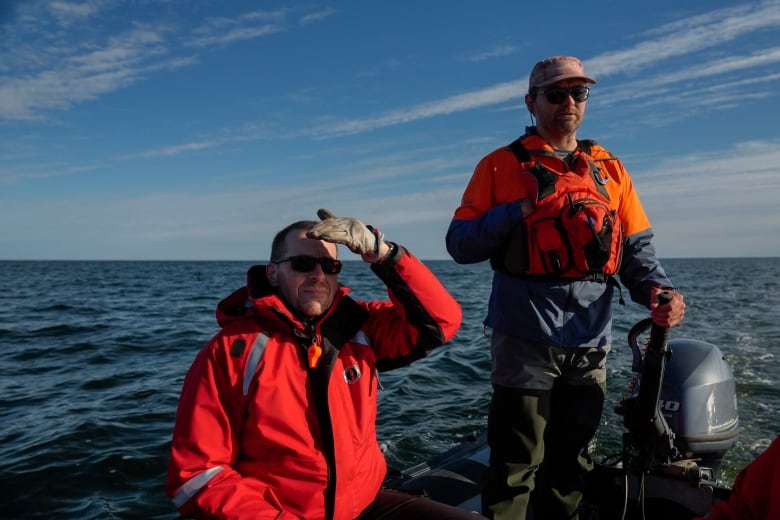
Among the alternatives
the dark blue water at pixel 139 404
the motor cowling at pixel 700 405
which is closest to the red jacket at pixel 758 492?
the motor cowling at pixel 700 405

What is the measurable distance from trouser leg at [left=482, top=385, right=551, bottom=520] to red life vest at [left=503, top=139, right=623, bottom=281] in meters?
0.65

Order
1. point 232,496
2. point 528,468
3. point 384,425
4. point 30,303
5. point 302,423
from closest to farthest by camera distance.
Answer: point 232,496 < point 302,423 < point 528,468 < point 384,425 < point 30,303

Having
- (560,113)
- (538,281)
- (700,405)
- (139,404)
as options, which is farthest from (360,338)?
(139,404)

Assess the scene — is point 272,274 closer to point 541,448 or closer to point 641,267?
point 541,448

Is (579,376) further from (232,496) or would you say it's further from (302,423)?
(232,496)

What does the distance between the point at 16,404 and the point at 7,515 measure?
3498mm

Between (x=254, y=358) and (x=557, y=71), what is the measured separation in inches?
80.6

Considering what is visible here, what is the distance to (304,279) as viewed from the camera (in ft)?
8.90

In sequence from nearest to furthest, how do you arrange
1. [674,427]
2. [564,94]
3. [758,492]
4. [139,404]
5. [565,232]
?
[758,492], [565,232], [564,94], [674,427], [139,404]

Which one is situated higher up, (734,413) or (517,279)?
(517,279)

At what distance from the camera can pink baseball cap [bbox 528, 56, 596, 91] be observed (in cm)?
296

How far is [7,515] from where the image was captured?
4.79m

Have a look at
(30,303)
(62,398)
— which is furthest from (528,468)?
(30,303)

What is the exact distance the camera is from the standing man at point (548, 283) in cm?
292
